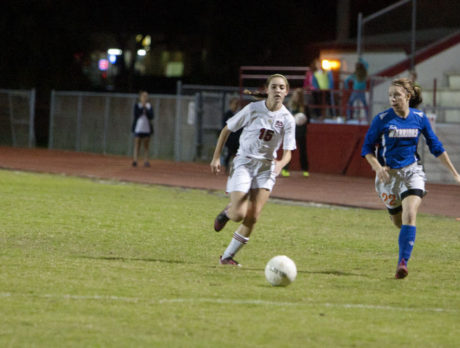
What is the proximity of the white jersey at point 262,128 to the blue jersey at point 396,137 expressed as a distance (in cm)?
86

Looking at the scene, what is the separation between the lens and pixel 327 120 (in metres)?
26.2

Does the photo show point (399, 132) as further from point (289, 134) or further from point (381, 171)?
point (289, 134)

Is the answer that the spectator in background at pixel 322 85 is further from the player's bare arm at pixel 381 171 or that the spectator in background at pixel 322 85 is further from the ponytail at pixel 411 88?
the player's bare arm at pixel 381 171

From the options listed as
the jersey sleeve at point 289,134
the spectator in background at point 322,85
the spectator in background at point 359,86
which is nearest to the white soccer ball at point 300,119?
the spectator in background at point 359,86

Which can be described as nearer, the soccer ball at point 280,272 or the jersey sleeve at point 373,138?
the soccer ball at point 280,272

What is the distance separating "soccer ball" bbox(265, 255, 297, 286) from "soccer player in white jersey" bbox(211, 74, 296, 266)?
4.12 feet

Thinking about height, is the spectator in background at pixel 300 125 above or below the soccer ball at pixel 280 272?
above

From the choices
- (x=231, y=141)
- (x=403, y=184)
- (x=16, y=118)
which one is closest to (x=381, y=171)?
(x=403, y=184)

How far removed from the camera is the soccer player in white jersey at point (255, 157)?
9.85 meters

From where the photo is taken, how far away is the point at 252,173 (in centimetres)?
993

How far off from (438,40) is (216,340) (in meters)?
21.8

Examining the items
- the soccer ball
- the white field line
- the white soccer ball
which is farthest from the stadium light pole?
the white field line

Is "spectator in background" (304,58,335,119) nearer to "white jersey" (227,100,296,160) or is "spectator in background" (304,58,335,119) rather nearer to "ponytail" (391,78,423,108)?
"ponytail" (391,78,423,108)

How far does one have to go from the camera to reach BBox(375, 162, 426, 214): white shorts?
969cm
